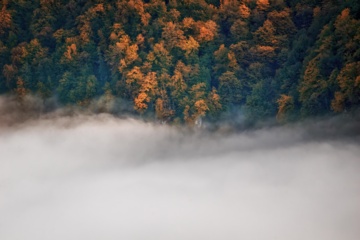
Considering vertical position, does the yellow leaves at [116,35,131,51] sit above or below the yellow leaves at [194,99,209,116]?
above

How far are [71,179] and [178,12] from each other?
16011mm

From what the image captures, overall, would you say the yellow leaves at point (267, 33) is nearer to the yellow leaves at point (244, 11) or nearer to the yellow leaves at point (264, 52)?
the yellow leaves at point (264, 52)

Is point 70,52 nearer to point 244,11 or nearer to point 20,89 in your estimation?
point 20,89

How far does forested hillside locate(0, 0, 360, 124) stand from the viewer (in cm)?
5500

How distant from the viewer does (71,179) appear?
207ft

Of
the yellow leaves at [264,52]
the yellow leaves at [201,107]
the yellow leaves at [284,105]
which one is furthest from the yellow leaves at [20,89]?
the yellow leaves at [284,105]

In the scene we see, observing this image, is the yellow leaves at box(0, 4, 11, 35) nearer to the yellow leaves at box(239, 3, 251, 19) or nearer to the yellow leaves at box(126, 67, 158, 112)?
the yellow leaves at box(126, 67, 158, 112)

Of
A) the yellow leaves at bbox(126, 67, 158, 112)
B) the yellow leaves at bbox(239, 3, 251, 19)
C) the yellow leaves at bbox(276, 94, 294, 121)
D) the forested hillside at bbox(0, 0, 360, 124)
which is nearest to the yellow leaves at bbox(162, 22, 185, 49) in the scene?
the forested hillside at bbox(0, 0, 360, 124)

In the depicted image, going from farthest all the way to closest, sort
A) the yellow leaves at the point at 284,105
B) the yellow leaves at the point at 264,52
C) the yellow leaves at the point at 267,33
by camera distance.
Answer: the yellow leaves at the point at 267,33
the yellow leaves at the point at 264,52
the yellow leaves at the point at 284,105

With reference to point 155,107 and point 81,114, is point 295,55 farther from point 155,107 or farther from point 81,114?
point 81,114

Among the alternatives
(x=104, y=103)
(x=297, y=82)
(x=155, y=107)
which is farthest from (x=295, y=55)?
(x=104, y=103)

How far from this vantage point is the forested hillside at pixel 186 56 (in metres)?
55.0

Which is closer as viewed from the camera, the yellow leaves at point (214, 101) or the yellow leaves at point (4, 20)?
the yellow leaves at point (214, 101)

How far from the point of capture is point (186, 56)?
62.2m
